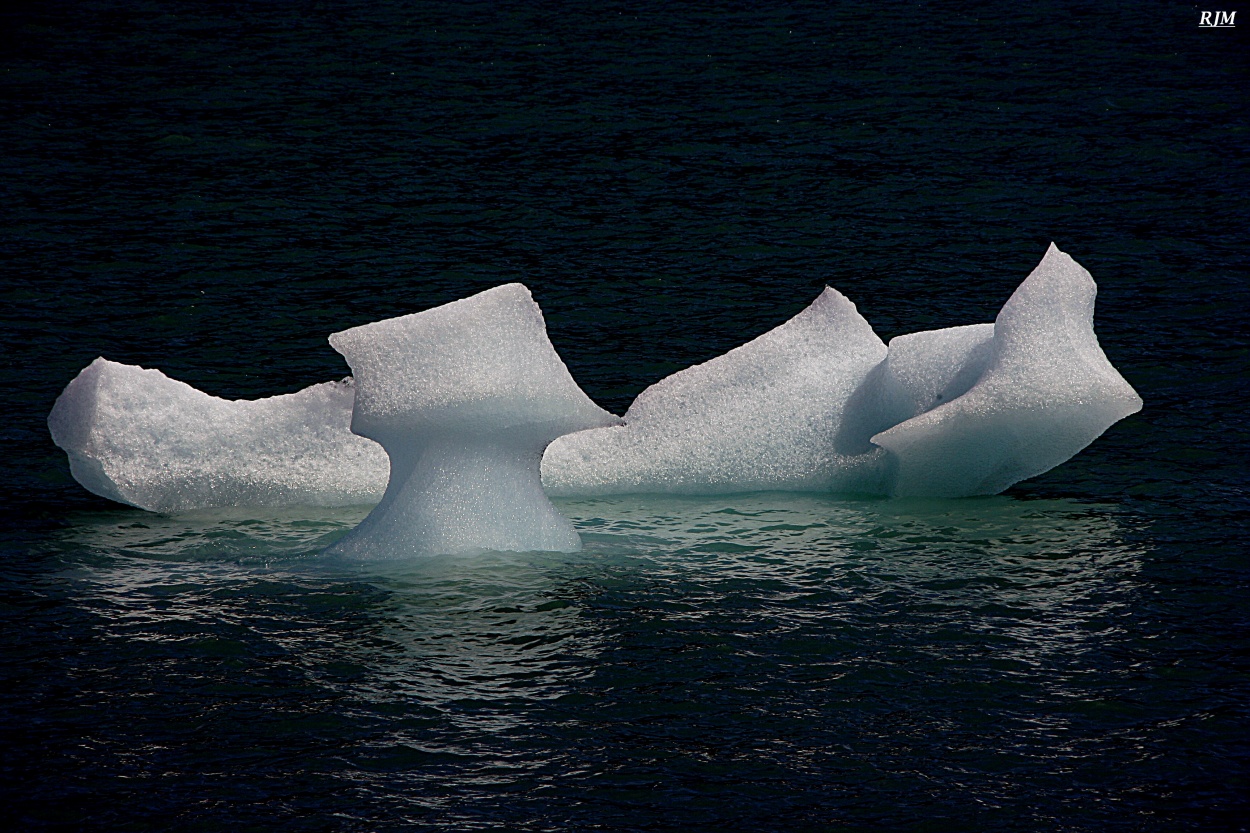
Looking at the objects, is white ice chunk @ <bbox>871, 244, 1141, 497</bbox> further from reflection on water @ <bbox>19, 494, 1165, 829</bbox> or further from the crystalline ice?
reflection on water @ <bbox>19, 494, 1165, 829</bbox>

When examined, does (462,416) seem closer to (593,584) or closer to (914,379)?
(593,584)

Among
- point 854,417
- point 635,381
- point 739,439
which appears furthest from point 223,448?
point 635,381

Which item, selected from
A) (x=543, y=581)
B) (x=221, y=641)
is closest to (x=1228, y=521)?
(x=543, y=581)

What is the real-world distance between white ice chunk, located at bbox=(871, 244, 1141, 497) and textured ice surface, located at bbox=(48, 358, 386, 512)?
3000mm

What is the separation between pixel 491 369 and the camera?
7.63m

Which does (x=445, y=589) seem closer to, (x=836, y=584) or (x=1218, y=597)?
(x=836, y=584)

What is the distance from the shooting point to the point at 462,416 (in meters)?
7.74

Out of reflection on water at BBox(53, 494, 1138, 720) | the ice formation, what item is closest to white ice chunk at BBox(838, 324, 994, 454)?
the ice formation

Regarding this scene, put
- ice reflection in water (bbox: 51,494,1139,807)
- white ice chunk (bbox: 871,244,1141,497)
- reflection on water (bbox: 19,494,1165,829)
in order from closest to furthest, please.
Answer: reflection on water (bbox: 19,494,1165,829) < ice reflection in water (bbox: 51,494,1139,807) < white ice chunk (bbox: 871,244,1141,497)

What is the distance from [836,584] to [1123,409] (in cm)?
181

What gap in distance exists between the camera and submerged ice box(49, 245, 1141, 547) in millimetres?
7703

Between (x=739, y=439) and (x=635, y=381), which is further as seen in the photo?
(x=635, y=381)

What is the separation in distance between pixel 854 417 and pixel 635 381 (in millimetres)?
3391

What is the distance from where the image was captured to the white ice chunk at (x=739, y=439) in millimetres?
9234
